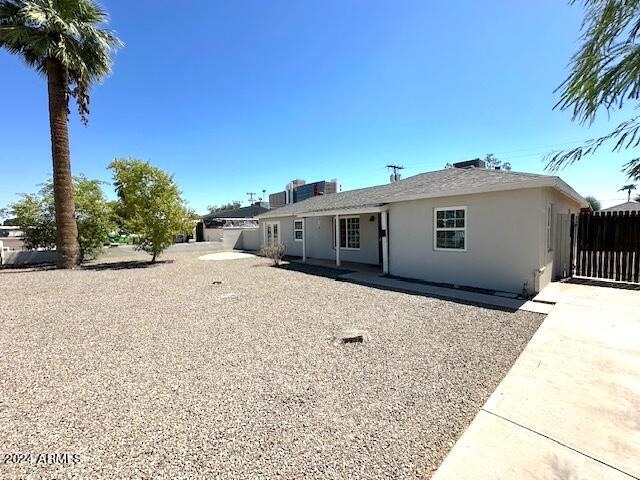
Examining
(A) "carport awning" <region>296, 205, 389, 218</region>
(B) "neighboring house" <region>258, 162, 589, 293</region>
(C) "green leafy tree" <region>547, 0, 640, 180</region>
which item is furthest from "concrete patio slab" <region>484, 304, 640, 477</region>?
(A) "carport awning" <region>296, 205, 389, 218</region>

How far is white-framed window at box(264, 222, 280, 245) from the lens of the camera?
67.9 ft

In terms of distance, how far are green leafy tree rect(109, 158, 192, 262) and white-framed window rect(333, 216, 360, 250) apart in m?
8.68

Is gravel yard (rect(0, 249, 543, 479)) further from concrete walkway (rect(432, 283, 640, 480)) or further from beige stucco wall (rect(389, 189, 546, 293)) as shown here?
beige stucco wall (rect(389, 189, 546, 293))

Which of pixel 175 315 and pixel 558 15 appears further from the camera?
pixel 175 315

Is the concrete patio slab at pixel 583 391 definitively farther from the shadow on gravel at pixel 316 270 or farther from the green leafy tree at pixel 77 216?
the green leafy tree at pixel 77 216

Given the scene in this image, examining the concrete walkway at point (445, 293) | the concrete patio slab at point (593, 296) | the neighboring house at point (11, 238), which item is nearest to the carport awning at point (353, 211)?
the concrete walkway at point (445, 293)

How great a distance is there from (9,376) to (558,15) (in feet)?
24.8

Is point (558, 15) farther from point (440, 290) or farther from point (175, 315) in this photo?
point (175, 315)

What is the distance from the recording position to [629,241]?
29.1ft

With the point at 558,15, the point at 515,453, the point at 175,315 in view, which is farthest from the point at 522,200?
the point at 175,315

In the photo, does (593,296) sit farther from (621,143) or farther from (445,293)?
(621,143)

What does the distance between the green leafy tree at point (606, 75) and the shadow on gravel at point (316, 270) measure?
9071mm

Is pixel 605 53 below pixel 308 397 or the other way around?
the other way around

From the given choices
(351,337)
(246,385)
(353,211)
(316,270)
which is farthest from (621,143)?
(316,270)
